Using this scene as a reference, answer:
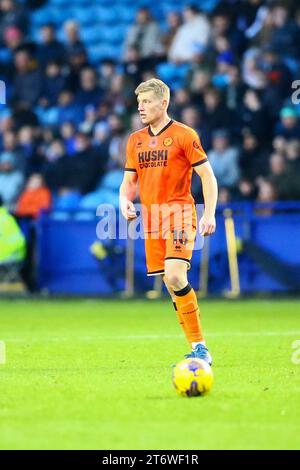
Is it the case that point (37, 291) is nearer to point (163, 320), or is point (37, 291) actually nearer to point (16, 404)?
point (163, 320)

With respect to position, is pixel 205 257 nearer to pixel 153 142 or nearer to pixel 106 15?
pixel 106 15

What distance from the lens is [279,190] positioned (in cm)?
1803

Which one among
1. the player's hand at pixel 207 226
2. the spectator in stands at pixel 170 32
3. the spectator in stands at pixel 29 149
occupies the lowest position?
the player's hand at pixel 207 226

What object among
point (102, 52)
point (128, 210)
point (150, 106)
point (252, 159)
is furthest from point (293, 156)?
point (128, 210)

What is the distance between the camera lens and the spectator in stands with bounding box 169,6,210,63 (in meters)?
20.9

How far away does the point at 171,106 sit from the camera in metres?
19.4

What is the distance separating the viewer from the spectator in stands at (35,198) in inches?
756

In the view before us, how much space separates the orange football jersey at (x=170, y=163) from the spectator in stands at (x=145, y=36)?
12.4 m

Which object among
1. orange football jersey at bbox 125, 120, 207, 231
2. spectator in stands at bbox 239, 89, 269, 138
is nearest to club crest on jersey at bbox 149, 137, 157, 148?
orange football jersey at bbox 125, 120, 207, 231

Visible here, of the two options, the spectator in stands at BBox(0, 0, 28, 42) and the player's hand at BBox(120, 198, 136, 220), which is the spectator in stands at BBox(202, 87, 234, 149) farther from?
the player's hand at BBox(120, 198, 136, 220)

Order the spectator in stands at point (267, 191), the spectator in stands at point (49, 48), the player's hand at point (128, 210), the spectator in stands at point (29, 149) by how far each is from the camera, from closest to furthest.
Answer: the player's hand at point (128, 210)
the spectator in stands at point (267, 191)
the spectator in stands at point (29, 149)
the spectator in stands at point (49, 48)

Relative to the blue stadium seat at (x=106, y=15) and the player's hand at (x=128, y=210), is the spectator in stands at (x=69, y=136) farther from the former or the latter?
the player's hand at (x=128, y=210)

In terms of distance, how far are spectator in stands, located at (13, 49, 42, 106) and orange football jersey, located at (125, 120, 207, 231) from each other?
42.6 ft

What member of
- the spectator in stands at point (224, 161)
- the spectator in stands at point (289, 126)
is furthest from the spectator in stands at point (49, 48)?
the spectator in stands at point (289, 126)
